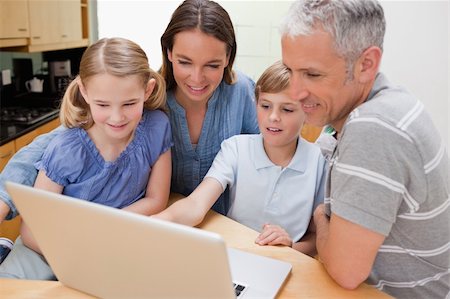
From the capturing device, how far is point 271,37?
3.64m

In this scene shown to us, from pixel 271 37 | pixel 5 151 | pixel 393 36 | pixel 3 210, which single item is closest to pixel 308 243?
pixel 3 210

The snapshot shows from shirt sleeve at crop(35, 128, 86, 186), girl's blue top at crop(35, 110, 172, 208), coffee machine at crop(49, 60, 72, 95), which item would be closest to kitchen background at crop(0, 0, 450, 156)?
coffee machine at crop(49, 60, 72, 95)

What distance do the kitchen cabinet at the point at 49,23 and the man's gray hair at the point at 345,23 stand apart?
8.03 feet

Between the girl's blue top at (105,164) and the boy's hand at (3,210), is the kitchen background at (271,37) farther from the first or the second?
the boy's hand at (3,210)

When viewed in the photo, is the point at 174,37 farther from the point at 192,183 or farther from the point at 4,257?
the point at 4,257

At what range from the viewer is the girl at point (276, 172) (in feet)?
4.90

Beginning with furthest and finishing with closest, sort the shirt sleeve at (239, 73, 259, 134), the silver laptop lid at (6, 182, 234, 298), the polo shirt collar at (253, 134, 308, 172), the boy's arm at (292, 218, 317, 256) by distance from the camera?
the shirt sleeve at (239, 73, 259, 134) → the polo shirt collar at (253, 134, 308, 172) → the boy's arm at (292, 218, 317, 256) → the silver laptop lid at (6, 182, 234, 298)

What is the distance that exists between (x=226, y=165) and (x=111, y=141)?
0.39m

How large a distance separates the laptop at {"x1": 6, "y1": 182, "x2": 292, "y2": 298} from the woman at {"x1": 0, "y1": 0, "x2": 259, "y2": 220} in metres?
0.52

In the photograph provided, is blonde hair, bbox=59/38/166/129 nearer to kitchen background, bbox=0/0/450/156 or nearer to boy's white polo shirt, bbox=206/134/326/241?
boy's white polo shirt, bbox=206/134/326/241

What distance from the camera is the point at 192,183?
172 centimetres

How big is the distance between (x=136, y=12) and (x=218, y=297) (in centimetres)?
337

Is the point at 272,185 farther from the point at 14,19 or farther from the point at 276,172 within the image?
the point at 14,19

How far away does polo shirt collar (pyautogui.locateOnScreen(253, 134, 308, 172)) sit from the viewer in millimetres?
1512
